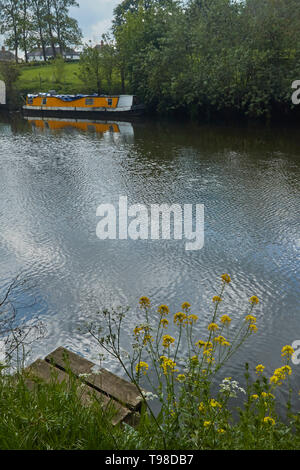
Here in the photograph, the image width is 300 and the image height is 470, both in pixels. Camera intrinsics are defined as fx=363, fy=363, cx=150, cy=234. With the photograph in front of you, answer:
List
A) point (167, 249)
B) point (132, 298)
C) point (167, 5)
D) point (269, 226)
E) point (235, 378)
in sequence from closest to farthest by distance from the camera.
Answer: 1. point (235, 378)
2. point (132, 298)
3. point (167, 249)
4. point (269, 226)
5. point (167, 5)

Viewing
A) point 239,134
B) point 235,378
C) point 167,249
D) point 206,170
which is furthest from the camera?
point 239,134

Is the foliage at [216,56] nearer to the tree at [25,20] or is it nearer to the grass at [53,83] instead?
the grass at [53,83]

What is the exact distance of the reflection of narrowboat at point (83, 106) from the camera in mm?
29031

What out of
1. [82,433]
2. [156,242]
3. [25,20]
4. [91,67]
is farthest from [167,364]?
[25,20]

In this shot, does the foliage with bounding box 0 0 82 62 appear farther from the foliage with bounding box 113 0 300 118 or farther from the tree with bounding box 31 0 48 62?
the foliage with bounding box 113 0 300 118

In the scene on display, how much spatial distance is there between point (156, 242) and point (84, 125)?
68.1ft

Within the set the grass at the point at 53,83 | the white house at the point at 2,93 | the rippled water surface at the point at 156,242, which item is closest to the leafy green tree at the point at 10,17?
the grass at the point at 53,83

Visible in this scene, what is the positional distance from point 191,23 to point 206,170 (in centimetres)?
1844

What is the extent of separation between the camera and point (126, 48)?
103ft

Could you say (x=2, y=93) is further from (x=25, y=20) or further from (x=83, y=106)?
(x=25, y=20)

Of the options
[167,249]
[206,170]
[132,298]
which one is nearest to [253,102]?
[206,170]

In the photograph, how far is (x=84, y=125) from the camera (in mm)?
26469
